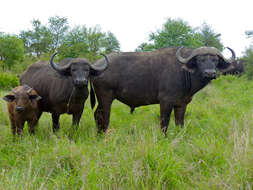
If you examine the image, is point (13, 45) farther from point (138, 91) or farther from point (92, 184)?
point (92, 184)

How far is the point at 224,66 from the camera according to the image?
5.27m

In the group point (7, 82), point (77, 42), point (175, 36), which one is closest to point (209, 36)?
point (175, 36)

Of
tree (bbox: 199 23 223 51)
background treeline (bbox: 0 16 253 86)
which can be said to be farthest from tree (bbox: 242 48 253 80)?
tree (bbox: 199 23 223 51)

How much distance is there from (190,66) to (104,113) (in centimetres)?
211

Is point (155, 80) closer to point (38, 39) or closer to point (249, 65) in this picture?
point (249, 65)

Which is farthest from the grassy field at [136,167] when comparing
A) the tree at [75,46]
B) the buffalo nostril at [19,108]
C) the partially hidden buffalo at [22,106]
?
the tree at [75,46]

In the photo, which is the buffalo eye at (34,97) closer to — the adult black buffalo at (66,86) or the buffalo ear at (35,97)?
the buffalo ear at (35,97)

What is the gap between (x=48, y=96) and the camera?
5.64m

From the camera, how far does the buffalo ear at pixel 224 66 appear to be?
5.18 metres

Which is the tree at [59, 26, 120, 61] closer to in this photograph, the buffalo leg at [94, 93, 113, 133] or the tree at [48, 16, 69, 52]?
the tree at [48, 16, 69, 52]

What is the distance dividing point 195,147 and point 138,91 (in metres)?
2.23

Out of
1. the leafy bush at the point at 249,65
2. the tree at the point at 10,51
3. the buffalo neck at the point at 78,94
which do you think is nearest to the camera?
the buffalo neck at the point at 78,94

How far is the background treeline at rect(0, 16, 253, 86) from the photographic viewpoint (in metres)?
25.6

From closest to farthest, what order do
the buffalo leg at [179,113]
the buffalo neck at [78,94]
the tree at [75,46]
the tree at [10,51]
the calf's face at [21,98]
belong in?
the calf's face at [21,98] < the buffalo neck at [78,94] < the buffalo leg at [179,113] < the tree at [75,46] < the tree at [10,51]
